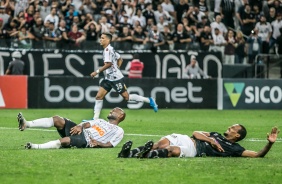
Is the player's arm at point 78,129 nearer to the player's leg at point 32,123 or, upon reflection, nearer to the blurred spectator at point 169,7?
the player's leg at point 32,123

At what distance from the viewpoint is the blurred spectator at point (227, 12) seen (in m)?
35.8

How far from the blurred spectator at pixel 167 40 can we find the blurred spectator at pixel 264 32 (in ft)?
12.8

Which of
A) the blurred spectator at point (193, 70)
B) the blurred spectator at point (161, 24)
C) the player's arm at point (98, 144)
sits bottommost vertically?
the blurred spectator at point (193, 70)

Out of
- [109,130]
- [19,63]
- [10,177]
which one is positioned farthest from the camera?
[19,63]

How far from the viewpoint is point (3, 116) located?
1019 inches

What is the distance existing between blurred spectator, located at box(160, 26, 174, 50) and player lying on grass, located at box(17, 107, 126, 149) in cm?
1689

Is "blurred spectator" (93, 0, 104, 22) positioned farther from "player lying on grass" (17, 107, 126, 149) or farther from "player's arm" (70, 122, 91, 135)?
"player's arm" (70, 122, 91, 135)

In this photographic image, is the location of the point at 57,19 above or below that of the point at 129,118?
above

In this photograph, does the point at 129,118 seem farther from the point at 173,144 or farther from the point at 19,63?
the point at 173,144

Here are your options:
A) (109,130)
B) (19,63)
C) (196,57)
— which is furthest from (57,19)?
(109,130)

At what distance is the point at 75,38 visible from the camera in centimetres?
3183

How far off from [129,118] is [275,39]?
427 inches

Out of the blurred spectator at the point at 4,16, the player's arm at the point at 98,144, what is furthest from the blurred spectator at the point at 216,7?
the player's arm at the point at 98,144

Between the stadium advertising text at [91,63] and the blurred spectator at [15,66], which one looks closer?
the blurred spectator at [15,66]
